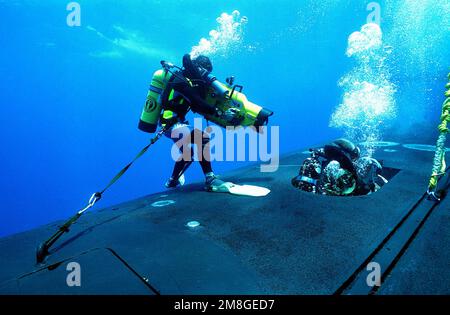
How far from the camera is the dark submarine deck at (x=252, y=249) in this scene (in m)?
1.84

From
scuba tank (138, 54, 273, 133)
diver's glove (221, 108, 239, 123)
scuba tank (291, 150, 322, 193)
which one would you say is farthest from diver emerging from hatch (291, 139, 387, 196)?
diver's glove (221, 108, 239, 123)

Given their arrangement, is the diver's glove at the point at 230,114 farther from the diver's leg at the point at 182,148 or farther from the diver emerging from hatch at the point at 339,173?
the diver emerging from hatch at the point at 339,173

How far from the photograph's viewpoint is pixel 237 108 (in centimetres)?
401

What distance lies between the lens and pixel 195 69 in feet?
12.2

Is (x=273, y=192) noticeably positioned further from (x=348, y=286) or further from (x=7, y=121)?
(x=7, y=121)

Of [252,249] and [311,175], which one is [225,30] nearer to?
[311,175]

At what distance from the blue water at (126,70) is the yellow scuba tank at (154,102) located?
9423mm

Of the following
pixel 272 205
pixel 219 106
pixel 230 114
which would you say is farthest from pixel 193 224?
pixel 219 106

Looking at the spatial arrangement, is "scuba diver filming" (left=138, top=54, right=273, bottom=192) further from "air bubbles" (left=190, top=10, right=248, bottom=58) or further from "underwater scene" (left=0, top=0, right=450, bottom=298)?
"air bubbles" (left=190, top=10, right=248, bottom=58)

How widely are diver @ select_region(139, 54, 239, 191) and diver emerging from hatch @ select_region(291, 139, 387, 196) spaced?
1539mm

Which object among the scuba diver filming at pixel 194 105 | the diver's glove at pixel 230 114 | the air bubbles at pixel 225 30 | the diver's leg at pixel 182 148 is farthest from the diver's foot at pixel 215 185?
the air bubbles at pixel 225 30

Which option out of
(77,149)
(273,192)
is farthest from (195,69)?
(77,149)

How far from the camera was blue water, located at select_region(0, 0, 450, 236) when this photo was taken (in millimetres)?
17469
